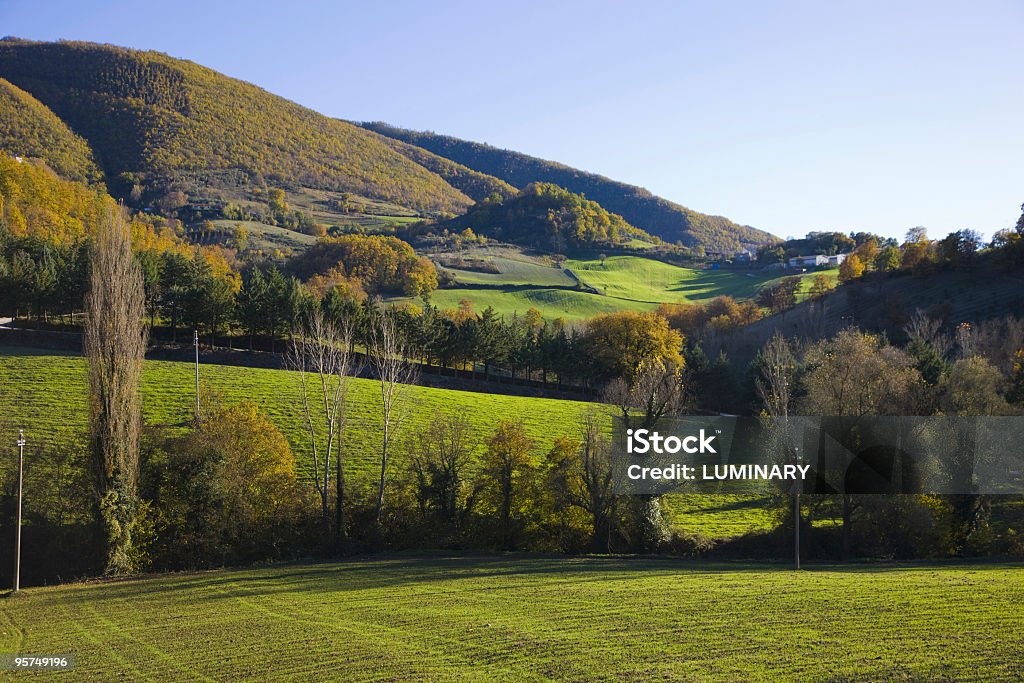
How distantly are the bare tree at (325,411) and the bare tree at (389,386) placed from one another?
7.08ft

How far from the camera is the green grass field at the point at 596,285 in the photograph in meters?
138

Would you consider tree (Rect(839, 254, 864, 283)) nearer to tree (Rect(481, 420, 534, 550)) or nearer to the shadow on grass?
tree (Rect(481, 420, 534, 550))

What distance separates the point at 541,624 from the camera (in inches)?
934

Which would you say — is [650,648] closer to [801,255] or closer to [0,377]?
[0,377]

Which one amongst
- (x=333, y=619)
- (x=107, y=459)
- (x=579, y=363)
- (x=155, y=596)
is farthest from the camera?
(x=579, y=363)

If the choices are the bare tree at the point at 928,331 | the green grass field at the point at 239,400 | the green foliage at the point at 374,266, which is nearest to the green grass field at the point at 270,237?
the green foliage at the point at 374,266

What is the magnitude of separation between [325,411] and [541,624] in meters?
34.9

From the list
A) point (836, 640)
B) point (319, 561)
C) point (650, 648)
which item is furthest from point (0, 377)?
point (836, 640)

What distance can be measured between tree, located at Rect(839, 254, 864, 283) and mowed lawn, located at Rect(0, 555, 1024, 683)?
4073 inches

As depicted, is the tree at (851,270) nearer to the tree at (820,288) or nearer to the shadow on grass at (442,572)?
the tree at (820,288)

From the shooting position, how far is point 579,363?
8638cm

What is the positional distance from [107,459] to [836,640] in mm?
31133

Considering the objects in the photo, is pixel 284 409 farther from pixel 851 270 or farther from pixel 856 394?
pixel 851 270

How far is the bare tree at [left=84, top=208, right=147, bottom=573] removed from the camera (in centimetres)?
3547
